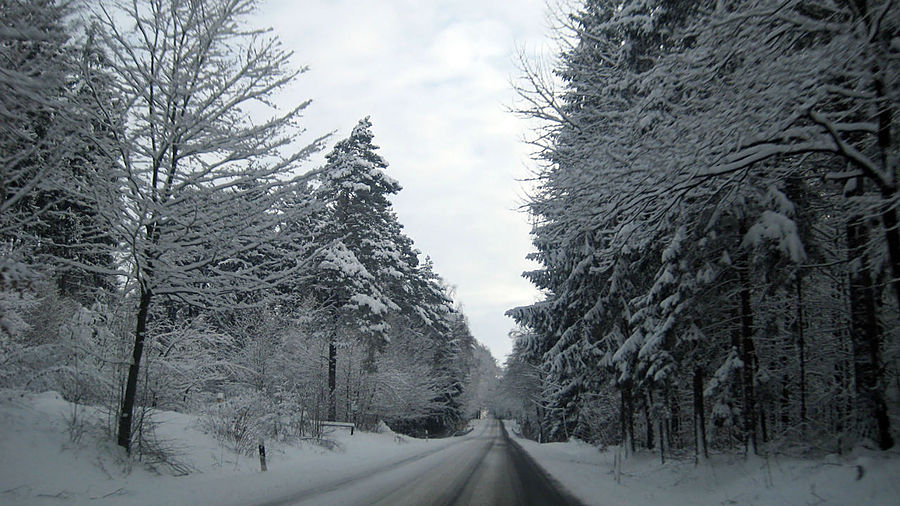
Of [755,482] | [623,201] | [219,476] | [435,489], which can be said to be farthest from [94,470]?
[755,482]

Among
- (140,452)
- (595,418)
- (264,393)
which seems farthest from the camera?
(595,418)

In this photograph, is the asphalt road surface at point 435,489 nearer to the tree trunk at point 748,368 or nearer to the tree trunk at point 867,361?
the tree trunk at point 748,368

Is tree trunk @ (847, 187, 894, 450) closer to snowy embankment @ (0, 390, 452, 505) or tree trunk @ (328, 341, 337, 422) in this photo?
snowy embankment @ (0, 390, 452, 505)

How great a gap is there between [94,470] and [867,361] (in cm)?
1156

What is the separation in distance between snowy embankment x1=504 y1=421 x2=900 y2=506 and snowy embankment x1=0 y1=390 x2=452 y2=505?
6.67 metres

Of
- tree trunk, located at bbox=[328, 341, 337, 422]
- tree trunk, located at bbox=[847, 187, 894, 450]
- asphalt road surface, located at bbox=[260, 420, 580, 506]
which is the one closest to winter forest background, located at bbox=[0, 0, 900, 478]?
tree trunk, located at bbox=[847, 187, 894, 450]

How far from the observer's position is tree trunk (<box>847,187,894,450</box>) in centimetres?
727

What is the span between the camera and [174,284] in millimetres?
9422

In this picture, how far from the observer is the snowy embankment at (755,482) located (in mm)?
6656

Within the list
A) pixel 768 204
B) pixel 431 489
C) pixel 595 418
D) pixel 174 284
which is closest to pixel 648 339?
pixel 768 204

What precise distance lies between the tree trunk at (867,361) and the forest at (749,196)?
3 cm

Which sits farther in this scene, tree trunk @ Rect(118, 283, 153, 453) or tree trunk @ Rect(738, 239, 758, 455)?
tree trunk @ Rect(738, 239, 758, 455)

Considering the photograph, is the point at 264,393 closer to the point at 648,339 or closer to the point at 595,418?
the point at 648,339

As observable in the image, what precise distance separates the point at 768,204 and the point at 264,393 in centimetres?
1262
